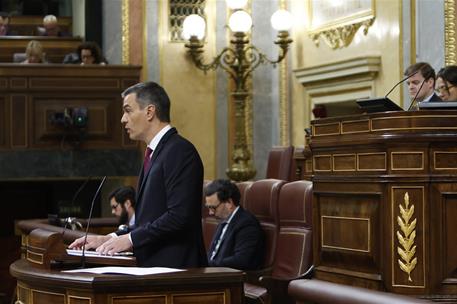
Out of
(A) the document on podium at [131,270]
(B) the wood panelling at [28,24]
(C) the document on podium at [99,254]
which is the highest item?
(B) the wood panelling at [28,24]

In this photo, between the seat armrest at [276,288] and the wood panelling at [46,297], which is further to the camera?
the seat armrest at [276,288]

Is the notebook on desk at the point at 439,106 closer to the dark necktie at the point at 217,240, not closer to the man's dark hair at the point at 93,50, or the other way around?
the dark necktie at the point at 217,240

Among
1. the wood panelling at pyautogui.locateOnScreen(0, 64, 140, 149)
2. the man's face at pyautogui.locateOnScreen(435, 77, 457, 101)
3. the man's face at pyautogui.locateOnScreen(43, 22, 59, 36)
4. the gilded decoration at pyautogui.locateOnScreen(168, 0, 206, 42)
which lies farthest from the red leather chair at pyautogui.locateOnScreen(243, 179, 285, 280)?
the man's face at pyautogui.locateOnScreen(43, 22, 59, 36)

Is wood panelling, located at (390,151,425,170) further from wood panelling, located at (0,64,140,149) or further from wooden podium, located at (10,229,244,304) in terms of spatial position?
wood panelling, located at (0,64,140,149)

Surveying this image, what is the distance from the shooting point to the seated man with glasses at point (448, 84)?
18.7ft

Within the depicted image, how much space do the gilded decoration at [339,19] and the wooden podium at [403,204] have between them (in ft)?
17.6

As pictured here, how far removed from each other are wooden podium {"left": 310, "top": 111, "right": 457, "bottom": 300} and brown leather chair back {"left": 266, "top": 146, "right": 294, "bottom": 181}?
5199 mm

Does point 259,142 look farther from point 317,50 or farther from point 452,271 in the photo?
point 452,271

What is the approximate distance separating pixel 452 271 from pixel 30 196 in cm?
787

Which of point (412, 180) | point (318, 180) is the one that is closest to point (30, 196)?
point (318, 180)

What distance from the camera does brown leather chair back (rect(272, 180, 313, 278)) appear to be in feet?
21.2

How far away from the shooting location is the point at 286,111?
12086 mm

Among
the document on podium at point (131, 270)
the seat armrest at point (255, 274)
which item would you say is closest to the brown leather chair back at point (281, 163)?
the seat armrest at point (255, 274)

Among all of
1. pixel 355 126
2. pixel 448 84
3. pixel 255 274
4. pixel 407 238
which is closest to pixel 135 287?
pixel 407 238
